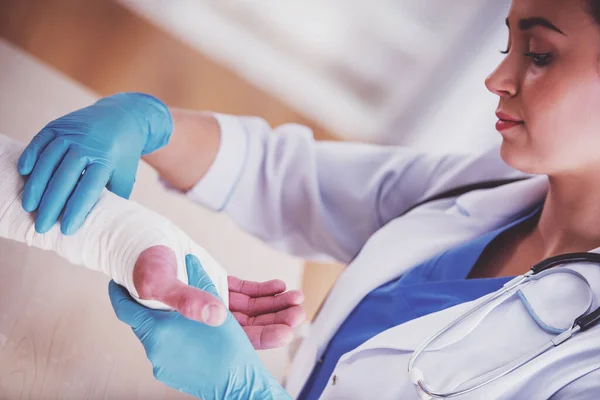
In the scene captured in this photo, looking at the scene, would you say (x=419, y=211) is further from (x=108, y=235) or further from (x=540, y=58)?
(x=108, y=235)

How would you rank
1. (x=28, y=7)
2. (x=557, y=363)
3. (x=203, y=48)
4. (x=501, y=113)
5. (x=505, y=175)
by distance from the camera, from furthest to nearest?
(x=203, y=48) → (x=28, y=7) → (x=505, y=175) → (x=501, y=113) → (x=557, y=363)

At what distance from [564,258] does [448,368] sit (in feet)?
0.59

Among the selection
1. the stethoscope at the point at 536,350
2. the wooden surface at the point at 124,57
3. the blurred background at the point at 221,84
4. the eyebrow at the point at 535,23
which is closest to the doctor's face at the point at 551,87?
the eyebrow at the point at 535,23

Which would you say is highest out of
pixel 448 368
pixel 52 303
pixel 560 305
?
pixel 560 305

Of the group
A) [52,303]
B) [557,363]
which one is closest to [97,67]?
[52,303]

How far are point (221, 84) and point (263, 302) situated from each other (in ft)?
2.65

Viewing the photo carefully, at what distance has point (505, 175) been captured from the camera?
874mm

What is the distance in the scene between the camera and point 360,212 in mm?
919

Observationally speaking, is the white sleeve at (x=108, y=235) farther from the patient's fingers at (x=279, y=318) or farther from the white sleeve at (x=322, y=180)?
the white sleeve at (x=322, y=180)

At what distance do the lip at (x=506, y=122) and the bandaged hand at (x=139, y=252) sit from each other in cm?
33

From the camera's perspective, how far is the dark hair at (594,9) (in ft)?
1.93

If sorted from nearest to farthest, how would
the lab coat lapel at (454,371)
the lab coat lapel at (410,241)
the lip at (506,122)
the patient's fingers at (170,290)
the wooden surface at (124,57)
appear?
1. the patient's fingers at (170,290)
2. the lab coat lapel at (454,371)
3. the lip at (506,122)
4. the lab coat lapel at (410,241)
5. the wooden surface at (124,57)

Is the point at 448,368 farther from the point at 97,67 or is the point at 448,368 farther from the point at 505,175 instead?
the point at 97,67

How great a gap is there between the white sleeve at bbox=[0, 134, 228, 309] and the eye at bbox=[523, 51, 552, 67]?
0.43 m
